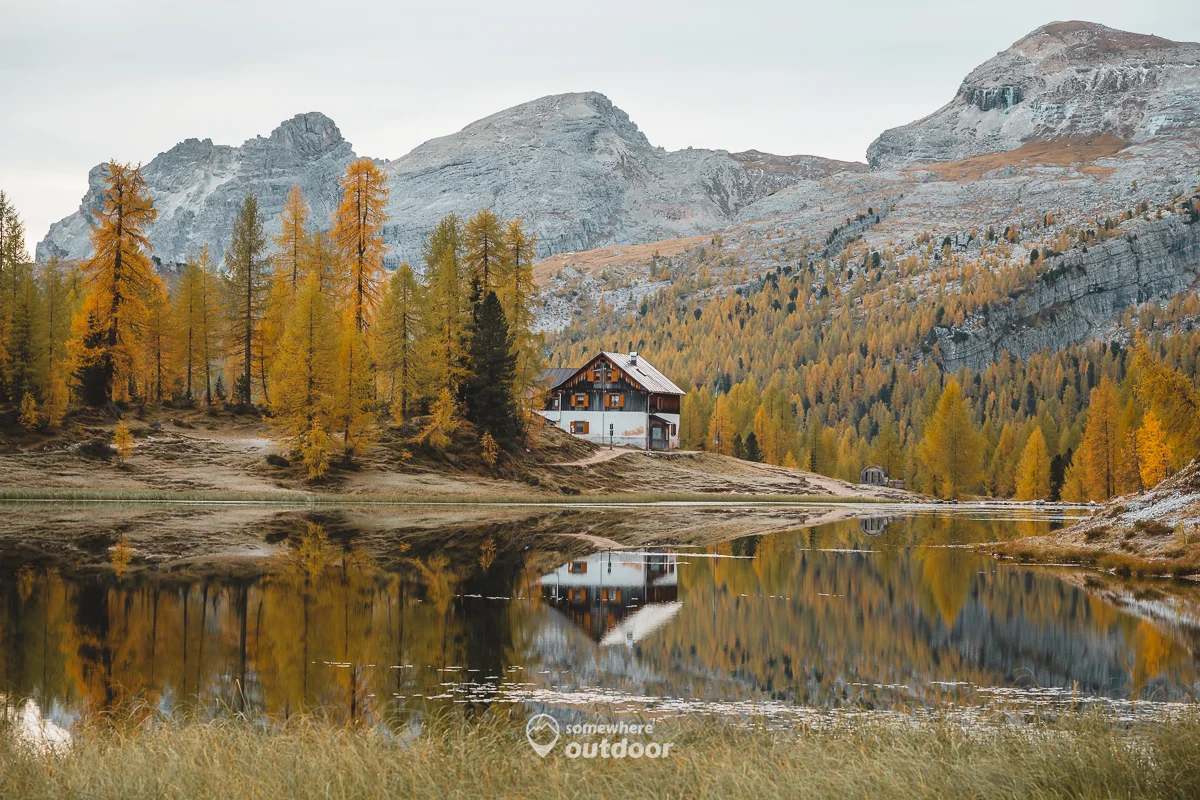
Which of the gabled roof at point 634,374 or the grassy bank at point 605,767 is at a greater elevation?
the gabled roof at point 634,374

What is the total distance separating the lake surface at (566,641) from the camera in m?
16.2

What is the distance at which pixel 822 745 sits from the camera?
39.1 feet

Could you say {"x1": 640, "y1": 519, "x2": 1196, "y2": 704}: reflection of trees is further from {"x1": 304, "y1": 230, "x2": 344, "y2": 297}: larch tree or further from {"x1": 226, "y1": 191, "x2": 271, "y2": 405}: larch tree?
{"x1": 226, "y1": 191, "x2": 271, "y2": 405}: larch tree

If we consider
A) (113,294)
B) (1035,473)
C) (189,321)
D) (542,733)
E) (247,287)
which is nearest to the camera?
(542,733)

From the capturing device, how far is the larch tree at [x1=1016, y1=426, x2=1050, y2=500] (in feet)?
412

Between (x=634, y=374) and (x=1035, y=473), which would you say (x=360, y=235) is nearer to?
(x=634, y=374)

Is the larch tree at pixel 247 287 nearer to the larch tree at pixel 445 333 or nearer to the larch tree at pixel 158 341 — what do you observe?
the larch tree at pixel 158 341

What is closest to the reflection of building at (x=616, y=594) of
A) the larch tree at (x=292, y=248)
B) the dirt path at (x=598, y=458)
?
the dirt path at (x=598, y=458)

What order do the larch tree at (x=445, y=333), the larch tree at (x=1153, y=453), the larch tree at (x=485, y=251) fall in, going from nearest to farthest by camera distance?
the larch tree at (x=445, y=333) < the larch tree at (x=485, y=251) < the larch tree at (x=1153, y=453)

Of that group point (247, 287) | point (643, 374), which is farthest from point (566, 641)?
point (643, 374)

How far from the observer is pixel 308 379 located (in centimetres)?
6381

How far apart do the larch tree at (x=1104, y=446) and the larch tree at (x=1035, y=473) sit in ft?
50.4

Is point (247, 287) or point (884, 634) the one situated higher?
point (247, 287)

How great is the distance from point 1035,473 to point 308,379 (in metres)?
93.7
